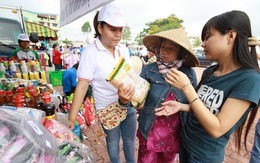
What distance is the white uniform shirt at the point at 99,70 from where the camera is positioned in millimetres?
1419

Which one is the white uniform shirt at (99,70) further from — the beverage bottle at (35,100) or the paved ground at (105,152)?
the paved ground at (105,152)

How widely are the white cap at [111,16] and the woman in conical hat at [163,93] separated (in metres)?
0.27

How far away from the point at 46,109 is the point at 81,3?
1364 millimetres

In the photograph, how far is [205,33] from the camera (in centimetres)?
106

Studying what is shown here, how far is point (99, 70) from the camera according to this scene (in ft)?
4.72

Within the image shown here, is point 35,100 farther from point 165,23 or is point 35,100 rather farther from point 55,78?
point 165,23

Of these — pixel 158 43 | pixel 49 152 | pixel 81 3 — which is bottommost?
pixel 49 152

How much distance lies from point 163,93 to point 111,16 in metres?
0.76

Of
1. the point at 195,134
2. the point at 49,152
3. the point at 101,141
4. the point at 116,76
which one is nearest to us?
the point at 49,152

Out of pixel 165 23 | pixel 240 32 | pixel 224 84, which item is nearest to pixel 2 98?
pixel 224 84

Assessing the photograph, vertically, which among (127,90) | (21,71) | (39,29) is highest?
(39,29)

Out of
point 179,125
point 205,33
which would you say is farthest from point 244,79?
point 179,125

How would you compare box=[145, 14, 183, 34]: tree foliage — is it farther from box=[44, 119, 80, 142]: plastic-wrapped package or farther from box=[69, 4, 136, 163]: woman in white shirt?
box=[44, 119, 80, 142]: plastic-wrapped package

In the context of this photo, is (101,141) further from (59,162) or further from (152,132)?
(59,162)
